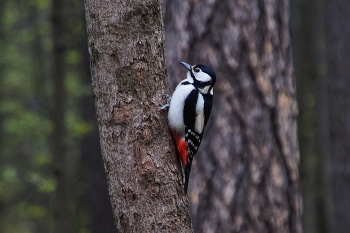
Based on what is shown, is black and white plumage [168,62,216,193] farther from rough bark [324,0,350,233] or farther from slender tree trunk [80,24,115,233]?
rough bark [324,0,350,233]

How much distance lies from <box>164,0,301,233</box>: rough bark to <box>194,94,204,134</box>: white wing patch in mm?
433

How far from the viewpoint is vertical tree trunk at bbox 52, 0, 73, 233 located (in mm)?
6934

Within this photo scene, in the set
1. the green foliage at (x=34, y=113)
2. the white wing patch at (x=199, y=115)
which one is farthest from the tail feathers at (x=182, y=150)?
the green foliage at (x=34, y=113)

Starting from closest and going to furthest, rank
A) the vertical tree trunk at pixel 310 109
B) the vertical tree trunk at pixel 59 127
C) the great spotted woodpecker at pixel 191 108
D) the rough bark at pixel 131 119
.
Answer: the rough bark at pixel 131 119 < the great spotted woodpecker at pixel 191 108 < the vertical tree trunk at pixel 59 127 < the vertical tree trunk at pixel 310 109

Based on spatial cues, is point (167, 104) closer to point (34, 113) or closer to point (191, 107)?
point (191, 107)

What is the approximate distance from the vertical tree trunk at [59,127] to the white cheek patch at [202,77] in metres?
3.23

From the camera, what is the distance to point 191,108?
4.23 meters

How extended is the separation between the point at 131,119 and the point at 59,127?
4112 mm

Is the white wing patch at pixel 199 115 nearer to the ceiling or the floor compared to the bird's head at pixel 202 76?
nearer to the floor

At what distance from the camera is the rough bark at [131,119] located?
10.1ft

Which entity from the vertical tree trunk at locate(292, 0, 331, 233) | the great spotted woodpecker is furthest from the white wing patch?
the vertical tree trunk at locate(292, 0, 331, 233)

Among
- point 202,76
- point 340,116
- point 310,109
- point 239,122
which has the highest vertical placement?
point 202,76

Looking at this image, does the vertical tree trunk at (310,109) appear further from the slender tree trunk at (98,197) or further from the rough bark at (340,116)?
the slender tree trunk at (98,197)

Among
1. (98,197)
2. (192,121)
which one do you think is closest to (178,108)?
(192,121)
